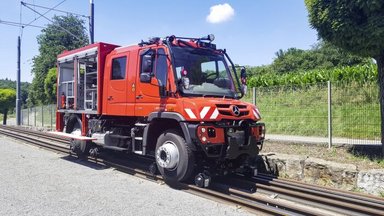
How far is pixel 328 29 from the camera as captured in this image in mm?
8844

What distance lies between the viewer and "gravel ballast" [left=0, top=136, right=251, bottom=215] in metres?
6.30

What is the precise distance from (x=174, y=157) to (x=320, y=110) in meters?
6.27

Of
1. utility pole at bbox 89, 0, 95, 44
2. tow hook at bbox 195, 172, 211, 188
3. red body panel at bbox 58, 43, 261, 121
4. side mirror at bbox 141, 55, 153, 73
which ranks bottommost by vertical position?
tow hook at bbox 195, 172, 211, 188

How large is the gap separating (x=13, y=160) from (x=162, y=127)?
19.2ft

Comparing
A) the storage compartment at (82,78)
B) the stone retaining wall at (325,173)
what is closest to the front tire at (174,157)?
the stone retaining wall at (325,173)

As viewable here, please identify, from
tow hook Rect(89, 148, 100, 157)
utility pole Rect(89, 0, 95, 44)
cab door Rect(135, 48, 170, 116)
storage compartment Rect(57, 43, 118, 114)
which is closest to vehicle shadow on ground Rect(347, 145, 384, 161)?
cab door Rect(135, 48, 170, 116)

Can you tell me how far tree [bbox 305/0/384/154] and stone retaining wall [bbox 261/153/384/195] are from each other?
2116 mm

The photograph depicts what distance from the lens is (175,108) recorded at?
25.1 feet

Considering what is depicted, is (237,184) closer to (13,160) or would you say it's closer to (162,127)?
(162,127)

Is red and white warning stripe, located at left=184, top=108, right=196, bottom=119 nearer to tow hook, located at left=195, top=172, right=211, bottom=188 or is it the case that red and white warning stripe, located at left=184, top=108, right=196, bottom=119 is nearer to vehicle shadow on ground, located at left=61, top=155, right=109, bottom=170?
tow hook, located at left=195, top=172, right=211, bottom=188

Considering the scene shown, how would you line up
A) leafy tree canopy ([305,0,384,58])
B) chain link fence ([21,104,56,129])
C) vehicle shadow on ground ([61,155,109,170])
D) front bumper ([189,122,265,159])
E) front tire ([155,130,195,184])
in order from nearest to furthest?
front bumper ([189,122,265,159]), front tire ([155,130,195,184]), leafy tree canopy ([305,0,384,58]), vehicle shadow on ground ([61,155,109,170]), chain link fence ([21,104,56,129])

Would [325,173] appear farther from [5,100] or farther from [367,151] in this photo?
[5,100]

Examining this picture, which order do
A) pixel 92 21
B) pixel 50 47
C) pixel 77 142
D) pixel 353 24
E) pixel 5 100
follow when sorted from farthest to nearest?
pixel 50 47
pixel 5 100
pixel 92 21
pixel 77 142
pixel 353 24

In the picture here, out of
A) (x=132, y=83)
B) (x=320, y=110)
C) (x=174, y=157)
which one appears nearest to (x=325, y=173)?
(x=174, y=157)
